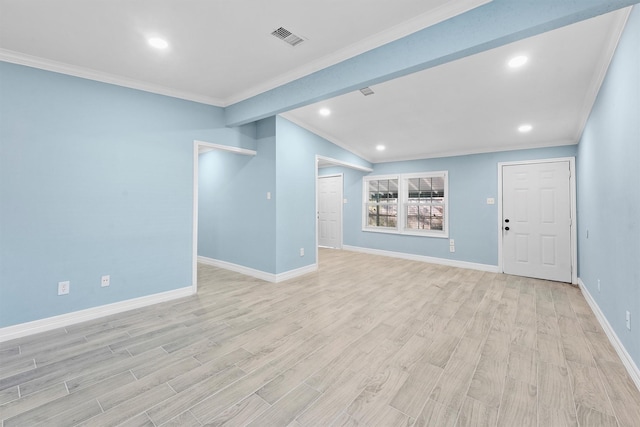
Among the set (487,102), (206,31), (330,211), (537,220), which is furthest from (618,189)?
(330,211)

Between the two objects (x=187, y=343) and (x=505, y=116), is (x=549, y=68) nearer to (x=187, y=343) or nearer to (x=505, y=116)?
(x=505, y=116)

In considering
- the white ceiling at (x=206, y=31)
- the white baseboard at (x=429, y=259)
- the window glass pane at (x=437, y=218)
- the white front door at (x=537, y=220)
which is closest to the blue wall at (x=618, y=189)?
the white ceiling at (x=206, y=31)

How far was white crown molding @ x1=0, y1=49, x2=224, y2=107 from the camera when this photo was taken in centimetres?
258

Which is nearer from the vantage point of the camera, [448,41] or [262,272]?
[448,41]

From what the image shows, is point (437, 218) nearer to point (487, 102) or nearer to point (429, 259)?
point (429, 259)

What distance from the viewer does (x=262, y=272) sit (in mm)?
4492

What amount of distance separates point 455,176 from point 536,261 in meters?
2.10

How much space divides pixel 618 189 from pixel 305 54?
9.89ft

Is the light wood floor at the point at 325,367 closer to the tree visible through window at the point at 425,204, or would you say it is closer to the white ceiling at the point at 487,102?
the white ceiling at the point at 487,102

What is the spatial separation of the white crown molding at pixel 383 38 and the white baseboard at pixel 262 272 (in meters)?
2.78

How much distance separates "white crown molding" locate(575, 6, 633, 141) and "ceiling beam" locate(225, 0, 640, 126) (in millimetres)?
650

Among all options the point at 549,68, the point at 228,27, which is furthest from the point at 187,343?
the point at 549,68

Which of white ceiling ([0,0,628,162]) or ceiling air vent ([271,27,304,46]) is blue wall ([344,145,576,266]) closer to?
white ceiling ([0,0,628,162])

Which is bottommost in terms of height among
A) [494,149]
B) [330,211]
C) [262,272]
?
[262,272]
